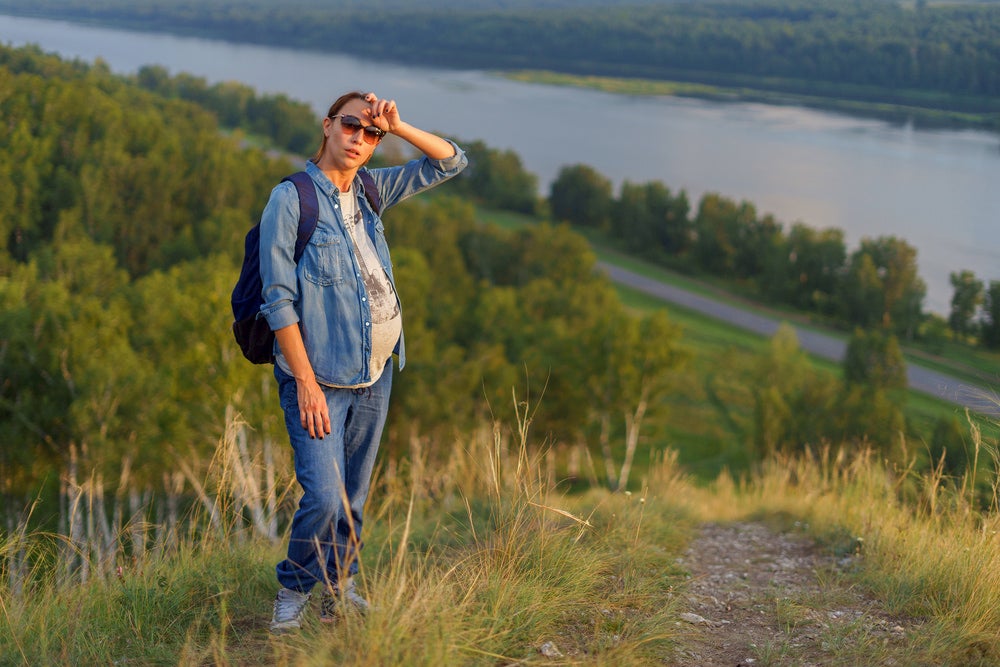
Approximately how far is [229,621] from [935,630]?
7.81 ft

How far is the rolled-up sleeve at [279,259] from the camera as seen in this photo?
8.95 feet

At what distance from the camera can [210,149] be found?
4219 cm

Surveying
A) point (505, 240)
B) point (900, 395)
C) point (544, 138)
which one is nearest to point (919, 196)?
point (900, 395)

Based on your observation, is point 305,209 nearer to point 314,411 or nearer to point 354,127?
point 354,127

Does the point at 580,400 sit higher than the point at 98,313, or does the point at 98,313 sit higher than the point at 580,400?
the point at 98,313

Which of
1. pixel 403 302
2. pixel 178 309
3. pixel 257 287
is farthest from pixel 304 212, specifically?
pixel 403 302

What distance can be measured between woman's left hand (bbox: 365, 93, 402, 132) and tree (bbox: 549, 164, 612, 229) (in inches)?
2026

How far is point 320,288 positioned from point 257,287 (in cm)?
21

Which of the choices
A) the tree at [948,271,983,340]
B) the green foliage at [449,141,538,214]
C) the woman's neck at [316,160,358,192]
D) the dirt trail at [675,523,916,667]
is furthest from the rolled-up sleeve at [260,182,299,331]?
the green foliage at [449,141,538,214]

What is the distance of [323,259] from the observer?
2.85m

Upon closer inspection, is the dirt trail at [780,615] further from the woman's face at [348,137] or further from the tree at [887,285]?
the tree at [887,285]

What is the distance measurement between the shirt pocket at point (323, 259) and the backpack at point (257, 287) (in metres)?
0.03

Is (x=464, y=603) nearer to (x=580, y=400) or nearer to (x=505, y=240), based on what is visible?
(x=580, y=400)

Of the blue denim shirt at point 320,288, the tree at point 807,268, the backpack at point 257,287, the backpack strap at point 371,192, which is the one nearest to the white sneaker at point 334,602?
the blue denim shirt at point 320,288
